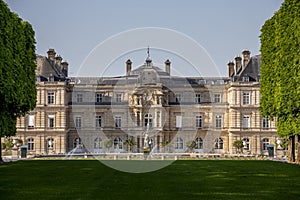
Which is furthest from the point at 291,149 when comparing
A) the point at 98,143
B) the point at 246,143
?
the point at 98,143

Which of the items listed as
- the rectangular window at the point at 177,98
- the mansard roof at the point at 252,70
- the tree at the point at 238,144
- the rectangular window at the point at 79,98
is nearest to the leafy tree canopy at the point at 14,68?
the tree at the point at 238,144

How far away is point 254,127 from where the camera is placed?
158 feet

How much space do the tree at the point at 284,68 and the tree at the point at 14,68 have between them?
10.5m

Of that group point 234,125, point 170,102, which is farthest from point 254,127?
point 170,102

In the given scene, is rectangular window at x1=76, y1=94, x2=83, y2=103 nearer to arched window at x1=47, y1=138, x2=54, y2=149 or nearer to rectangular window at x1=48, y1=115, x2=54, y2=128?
rectangular window at x1=48, y1=115, x2=54, y2=128

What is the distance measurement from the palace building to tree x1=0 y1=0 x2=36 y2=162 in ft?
71.6

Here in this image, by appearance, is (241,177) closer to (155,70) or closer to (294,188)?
(294,188)

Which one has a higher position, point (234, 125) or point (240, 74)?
point (240, 74)

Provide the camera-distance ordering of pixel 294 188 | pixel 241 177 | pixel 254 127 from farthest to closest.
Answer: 1. pixel 254 127
2. pixel 241 177
3. pixel 294 188

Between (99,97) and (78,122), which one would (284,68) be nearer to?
(78,122)

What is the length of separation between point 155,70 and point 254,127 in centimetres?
1079

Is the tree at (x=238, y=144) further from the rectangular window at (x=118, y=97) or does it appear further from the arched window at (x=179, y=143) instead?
the rectangular window at (x=118, y=97)

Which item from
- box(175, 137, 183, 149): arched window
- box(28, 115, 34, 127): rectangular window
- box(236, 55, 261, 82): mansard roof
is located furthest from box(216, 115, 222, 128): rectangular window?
box(28, 115, 34, 127): rectangular window

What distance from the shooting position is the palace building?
158ft
